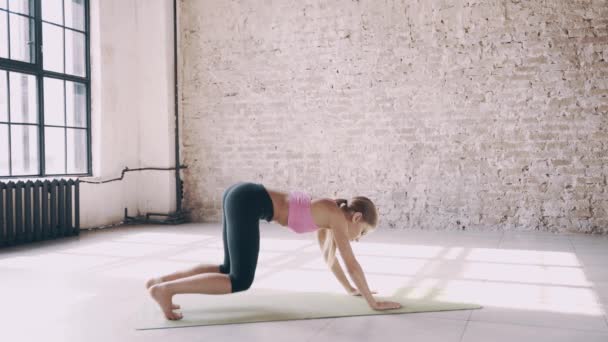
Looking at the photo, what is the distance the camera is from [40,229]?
5.88 metres

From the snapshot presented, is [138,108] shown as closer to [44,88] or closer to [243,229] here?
[44,88]

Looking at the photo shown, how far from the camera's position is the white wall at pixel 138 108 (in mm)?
7184

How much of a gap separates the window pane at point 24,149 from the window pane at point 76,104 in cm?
60

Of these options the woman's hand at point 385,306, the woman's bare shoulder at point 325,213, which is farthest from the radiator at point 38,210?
the woman's hand at point 385,306

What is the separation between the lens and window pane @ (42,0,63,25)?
627cm

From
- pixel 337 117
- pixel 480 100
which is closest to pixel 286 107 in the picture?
pixel 337 117

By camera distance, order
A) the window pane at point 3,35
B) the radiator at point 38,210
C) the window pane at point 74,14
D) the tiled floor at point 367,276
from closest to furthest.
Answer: the tiled floor at point 367,276 < the radiator at point 38,210 < the window pane at point 3,35 < the window pane at point 74,14

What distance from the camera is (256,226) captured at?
9.33 feet

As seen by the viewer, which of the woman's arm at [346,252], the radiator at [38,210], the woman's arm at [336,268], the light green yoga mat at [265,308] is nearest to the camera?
the woman's arm at [346,252]

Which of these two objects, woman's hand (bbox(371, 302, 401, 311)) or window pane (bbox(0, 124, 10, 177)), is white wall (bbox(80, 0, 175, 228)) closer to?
window pane (bbox(0, 124, 10, 177))

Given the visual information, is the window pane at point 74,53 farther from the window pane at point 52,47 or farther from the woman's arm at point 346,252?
the woman's arm at point 346,252

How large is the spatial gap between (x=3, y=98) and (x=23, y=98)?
0.85ft

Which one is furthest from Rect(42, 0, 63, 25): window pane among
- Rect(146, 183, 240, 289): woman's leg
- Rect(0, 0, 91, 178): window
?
Rect(146, 183, 240, 289): woman's leg

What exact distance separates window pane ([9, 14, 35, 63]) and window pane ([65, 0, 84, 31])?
61cm
